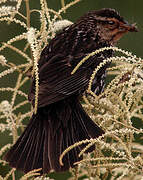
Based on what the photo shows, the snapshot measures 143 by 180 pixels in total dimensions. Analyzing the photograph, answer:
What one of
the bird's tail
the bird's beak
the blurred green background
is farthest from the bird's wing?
the blurred green background

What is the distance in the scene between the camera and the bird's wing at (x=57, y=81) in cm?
254

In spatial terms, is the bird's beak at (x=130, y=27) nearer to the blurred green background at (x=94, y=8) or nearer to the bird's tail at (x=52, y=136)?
the bird's tail at (x=52, y=136)

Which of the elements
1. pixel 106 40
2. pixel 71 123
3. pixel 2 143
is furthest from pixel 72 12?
pixel 71 123

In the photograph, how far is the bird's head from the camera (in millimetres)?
3088

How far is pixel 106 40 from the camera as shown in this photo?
326 centimetres

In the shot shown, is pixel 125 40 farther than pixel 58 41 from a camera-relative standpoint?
Yes

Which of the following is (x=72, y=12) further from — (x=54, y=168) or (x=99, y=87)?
(x=54, y=168)

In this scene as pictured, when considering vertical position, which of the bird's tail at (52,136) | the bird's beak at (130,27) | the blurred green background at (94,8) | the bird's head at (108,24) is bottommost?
the bird's tail at (52,136)

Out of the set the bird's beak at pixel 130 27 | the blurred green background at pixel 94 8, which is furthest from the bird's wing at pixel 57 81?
the blurred green background at pixel 94 8

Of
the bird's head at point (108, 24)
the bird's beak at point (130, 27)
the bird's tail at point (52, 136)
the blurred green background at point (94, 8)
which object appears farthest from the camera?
the blurred green background at point (94, 8)

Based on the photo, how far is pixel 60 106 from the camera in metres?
2.78

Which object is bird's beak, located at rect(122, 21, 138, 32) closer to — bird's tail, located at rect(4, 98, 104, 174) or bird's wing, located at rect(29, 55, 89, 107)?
bird's wing, located at rect(29, 55, 89, 107)

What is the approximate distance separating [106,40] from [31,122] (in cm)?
83

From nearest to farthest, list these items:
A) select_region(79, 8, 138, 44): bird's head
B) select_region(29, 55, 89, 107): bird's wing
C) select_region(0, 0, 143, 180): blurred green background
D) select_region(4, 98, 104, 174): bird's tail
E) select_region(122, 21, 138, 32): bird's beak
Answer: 1. select_region(4, 98, 104, 174): bird's tail
2. select_region(29, 55, 89, 107): bird's wing
3. select_region(122, 21, 138, 32): bird's beak
4. select_region(79, 8, 138, 44): bird's head
5. select_region(0, 0, 143, 180): blurred green background
